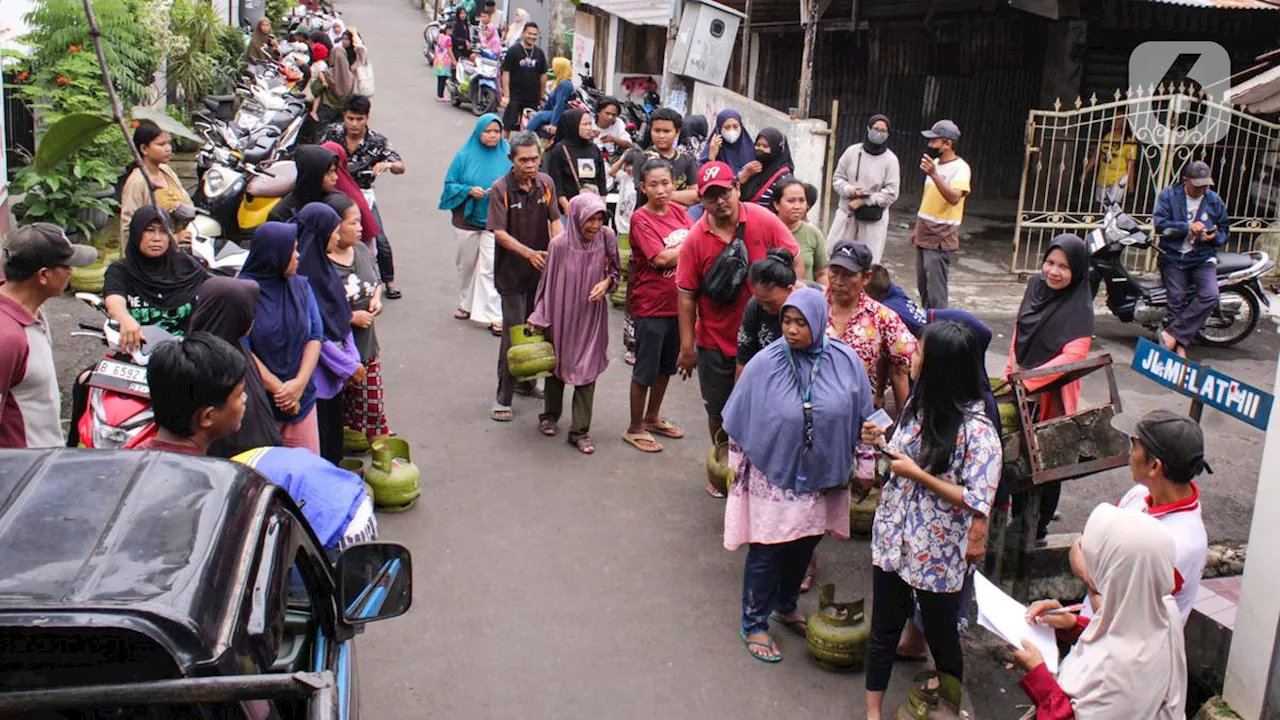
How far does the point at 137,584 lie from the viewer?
2.29 meters

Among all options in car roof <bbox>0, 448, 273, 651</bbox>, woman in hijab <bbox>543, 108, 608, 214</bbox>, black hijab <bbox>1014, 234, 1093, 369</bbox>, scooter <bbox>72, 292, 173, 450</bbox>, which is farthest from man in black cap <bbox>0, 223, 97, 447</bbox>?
woman in hijab <bbox>543, 108, 608, 214</bbox>

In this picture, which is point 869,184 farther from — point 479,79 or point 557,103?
point 479,79

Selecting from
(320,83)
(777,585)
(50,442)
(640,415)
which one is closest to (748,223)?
(640,415)

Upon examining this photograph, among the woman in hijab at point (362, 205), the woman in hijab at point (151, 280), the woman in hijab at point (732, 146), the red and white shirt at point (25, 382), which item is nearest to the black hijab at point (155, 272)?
the woman in hijab at point (151, 280)

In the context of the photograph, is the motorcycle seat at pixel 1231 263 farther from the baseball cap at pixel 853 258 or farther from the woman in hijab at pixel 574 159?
the baseball cap at pixel 853 258

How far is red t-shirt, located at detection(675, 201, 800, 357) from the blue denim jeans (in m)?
1.62

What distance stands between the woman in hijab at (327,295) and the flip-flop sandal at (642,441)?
2.05 meters

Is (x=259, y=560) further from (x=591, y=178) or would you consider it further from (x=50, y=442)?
(x=591, y=178)

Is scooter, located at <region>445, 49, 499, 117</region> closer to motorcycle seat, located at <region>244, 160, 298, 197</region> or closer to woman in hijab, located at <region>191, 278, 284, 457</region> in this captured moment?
motorcycle seat, located at <region>244, 160, 298, 197</region>

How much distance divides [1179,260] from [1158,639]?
7.06 metres

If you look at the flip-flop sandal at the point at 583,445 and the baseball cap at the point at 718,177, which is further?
the flip-flop sandal at the point at 583,445

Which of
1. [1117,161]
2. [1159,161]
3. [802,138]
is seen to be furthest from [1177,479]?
[1117,161]

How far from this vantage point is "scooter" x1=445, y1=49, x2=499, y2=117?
65.6ft

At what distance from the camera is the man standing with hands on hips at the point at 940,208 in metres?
9.62
